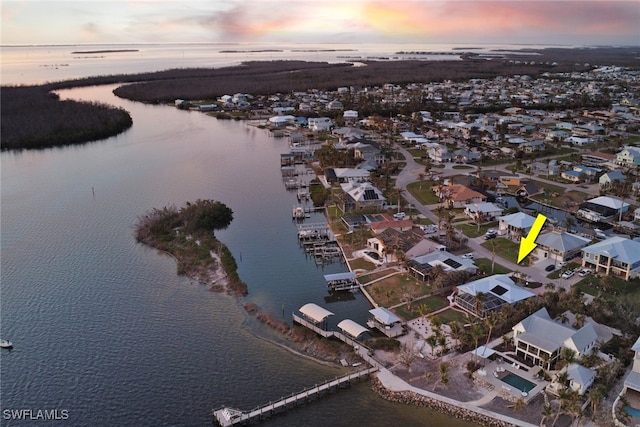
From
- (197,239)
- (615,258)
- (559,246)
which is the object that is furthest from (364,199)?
(615,258)

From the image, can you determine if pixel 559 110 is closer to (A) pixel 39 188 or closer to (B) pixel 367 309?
(B) pixel 367 309

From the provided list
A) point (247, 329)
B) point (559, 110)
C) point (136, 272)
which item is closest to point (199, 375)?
point (247, 329)

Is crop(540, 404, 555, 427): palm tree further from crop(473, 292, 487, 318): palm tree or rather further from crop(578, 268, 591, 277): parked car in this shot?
crop(578, 268, 591, 277): parked car

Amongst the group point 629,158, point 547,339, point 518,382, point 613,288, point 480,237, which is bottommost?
point 518,382

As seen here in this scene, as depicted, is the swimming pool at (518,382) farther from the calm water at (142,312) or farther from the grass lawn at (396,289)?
the grass lawn at (396,289)

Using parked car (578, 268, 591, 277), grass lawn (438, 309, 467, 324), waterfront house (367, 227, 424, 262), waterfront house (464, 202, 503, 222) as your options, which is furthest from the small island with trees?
parked car (578, 268, 591, 277)

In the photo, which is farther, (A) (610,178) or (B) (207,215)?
(A) (610,178)

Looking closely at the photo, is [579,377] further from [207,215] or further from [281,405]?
[207,215]
